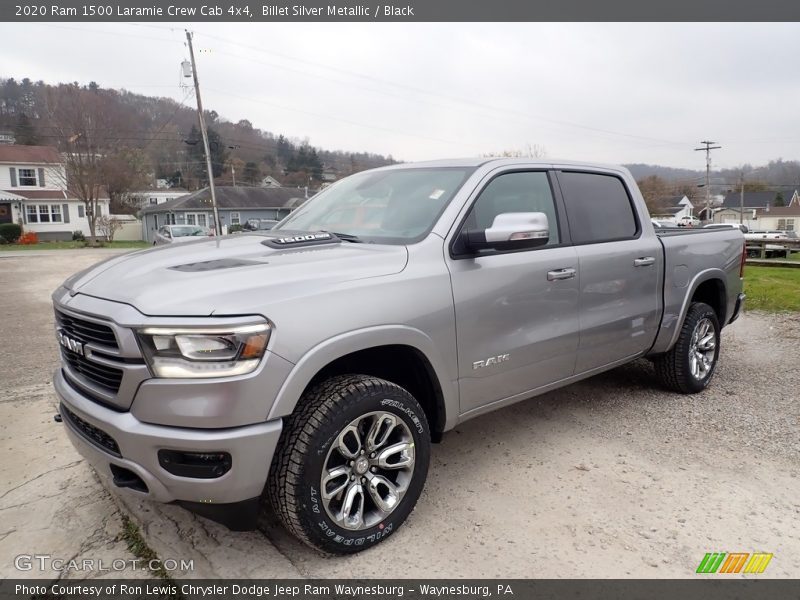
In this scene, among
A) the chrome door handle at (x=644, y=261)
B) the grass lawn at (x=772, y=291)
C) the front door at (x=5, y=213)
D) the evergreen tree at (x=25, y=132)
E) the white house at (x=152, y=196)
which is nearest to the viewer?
the chrome door handle at (x=644, y=261)

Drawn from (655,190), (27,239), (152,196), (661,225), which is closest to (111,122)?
(27,239)

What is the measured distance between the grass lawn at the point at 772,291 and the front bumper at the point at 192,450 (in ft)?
29.8

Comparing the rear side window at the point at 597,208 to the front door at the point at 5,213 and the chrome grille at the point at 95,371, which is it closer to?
the chrome grille at the point at 95,371

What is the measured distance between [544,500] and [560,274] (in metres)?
1.34

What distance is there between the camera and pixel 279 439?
2.41 metres

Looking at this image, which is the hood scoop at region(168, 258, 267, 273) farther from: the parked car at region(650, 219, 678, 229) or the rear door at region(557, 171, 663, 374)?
the parked car at region(650, 219, 678, 229)

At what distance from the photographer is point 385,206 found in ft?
11.6

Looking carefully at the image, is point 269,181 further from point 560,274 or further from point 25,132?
point 560,274

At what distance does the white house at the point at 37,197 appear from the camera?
45875 mm

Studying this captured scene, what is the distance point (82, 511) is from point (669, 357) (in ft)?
14.3

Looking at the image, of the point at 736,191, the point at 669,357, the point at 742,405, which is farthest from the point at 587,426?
A: the point at 736,191

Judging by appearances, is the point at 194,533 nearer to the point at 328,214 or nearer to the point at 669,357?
the point at 328,214

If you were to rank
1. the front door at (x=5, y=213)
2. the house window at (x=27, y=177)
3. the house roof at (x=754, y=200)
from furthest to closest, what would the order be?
the house roof at (x=754, y=200) → the house window at (x=27, y=177) → the front door at (x=5, y=213)

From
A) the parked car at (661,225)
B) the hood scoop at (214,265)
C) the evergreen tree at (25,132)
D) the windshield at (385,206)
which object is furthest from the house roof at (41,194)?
the hood scoop at (214,265)
